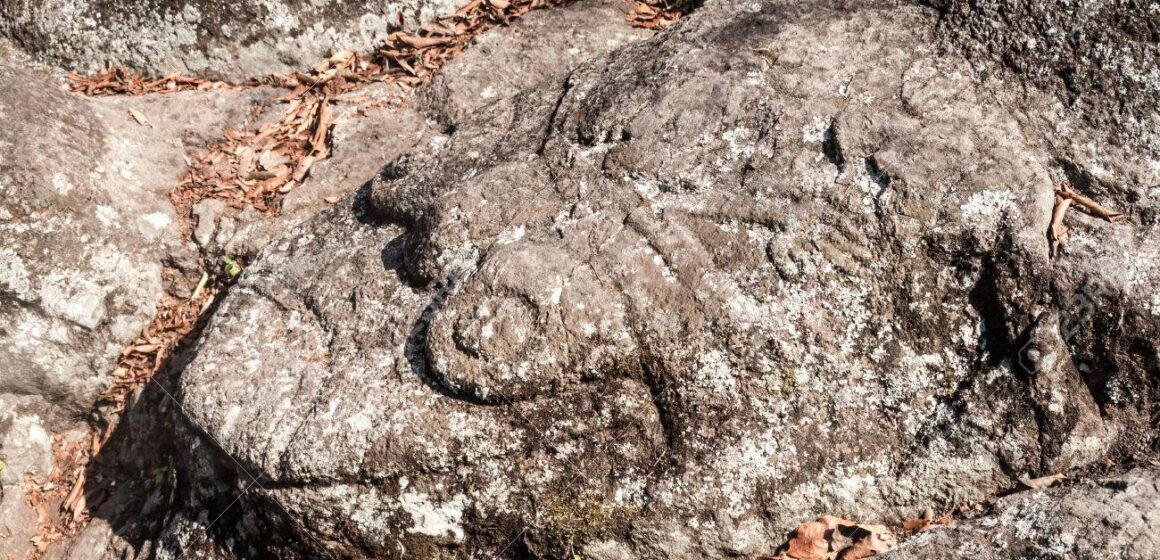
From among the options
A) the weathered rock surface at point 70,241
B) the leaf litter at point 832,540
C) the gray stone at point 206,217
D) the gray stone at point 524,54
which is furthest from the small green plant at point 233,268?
the leaf litter at point 832,540

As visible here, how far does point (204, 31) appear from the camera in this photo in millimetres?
4910

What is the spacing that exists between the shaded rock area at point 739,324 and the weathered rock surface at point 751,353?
0.01m

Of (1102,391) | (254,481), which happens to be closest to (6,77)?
(254,481)

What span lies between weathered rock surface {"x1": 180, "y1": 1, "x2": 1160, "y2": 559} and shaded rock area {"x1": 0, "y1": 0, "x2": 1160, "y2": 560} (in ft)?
0.03

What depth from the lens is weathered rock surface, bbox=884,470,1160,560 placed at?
102 inches

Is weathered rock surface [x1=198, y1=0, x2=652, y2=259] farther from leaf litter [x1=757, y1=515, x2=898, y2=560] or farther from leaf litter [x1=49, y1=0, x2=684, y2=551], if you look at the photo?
leaf litter [x1=757, y1=515, x2=898, y2=560]

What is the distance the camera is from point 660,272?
10.2 ft

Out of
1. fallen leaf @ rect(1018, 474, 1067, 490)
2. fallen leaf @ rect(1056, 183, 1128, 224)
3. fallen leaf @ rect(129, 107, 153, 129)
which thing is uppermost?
fallen leaf @ rect(129, 107, 153, 129)

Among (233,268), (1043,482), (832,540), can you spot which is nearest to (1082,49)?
(1043,482)

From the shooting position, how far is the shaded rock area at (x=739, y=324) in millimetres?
2912

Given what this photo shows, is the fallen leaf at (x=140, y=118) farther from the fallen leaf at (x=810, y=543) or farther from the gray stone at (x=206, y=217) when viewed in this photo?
the fallen leaf at (x=810, y=543)

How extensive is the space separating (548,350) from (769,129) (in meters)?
1.18

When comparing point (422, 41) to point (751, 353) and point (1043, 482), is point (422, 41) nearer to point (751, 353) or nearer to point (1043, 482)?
point (751, 353)

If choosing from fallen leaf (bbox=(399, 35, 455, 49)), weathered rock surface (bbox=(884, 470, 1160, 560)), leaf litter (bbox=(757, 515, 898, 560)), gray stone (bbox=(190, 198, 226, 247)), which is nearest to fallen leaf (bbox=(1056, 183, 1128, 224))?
weathered rock surface (bbox=(884, 470, 1160, 560))
